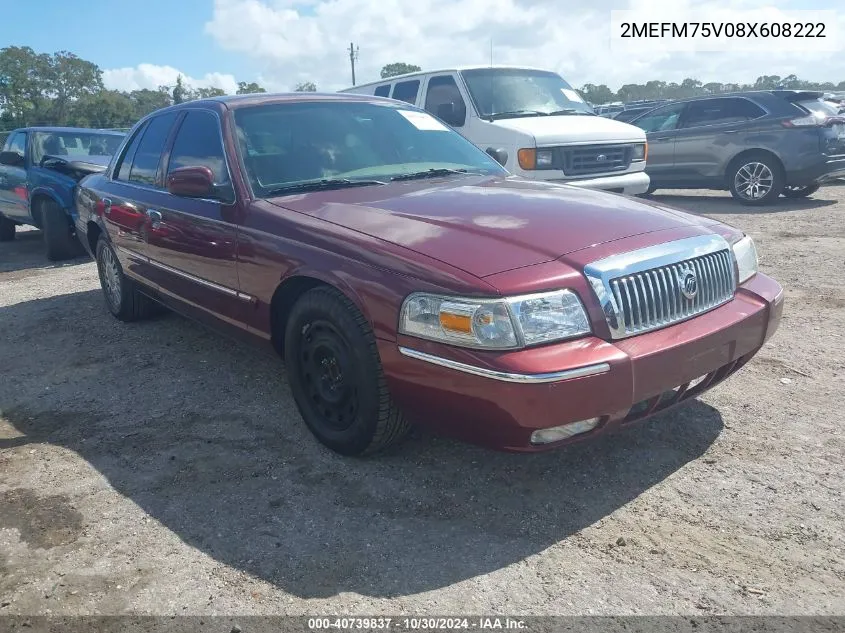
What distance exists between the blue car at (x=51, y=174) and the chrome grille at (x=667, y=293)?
7.69m

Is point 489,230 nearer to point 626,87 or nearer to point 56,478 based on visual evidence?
point 56,478

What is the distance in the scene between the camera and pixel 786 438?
11.2 feet

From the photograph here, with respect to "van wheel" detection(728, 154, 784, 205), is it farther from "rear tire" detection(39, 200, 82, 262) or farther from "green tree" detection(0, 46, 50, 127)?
"green tree" detection(0, 46, 50, 127)

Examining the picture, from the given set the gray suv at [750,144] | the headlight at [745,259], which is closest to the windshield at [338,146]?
the headlight at [745,259]

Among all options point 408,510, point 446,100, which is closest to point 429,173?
point 408,510

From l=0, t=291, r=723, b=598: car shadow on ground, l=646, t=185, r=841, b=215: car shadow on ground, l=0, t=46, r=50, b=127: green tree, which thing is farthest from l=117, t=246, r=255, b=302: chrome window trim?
l=0, t=46, r=50, b=127: green tree

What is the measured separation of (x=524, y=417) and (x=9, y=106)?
61049mm

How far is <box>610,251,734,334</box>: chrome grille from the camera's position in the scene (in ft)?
9.05

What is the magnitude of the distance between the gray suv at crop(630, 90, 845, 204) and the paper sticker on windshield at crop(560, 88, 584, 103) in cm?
289

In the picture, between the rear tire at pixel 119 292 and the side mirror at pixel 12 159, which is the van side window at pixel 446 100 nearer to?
the rear tire at pixel 119 292

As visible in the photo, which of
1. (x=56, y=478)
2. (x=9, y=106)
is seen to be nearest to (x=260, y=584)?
(x=56, y=478)

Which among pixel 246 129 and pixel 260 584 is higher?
pixel 246 129

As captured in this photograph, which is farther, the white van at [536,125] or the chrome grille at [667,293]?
the white van at [536,125]

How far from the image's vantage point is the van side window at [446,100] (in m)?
8.58
